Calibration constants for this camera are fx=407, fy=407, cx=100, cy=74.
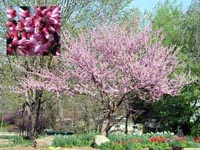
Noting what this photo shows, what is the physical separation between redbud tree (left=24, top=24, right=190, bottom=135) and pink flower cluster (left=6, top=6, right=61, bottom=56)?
1528mm

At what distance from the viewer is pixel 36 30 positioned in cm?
1325

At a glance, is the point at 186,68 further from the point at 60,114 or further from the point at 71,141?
the point at 60,114

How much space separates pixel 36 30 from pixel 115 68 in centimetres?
363

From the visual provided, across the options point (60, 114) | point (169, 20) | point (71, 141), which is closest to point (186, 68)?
point (169, 20)

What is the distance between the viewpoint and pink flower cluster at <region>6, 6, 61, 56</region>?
13.3 m

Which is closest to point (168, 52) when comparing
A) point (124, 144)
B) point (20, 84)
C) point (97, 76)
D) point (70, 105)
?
point (97, 76)

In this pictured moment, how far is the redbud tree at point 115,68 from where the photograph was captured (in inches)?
419

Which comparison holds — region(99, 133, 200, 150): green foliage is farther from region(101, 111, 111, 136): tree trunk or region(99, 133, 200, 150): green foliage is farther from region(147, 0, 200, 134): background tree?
region(147, 0, 200, 134): background tree

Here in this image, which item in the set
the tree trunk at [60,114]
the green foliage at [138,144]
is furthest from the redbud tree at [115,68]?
the tree trunk at [60,114]

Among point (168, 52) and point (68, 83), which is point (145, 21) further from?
point (68, 83)

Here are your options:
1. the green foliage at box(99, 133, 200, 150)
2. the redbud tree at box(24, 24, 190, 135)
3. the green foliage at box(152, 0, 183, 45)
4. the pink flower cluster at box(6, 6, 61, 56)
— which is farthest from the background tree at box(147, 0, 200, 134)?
the pink flower cluster at box(6, 6, 61, 56)

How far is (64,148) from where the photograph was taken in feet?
30.8

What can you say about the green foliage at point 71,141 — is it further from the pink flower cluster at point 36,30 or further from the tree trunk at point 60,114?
the tree trunk at point 60,114

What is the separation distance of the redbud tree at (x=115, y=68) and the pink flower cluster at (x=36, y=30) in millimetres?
1528
